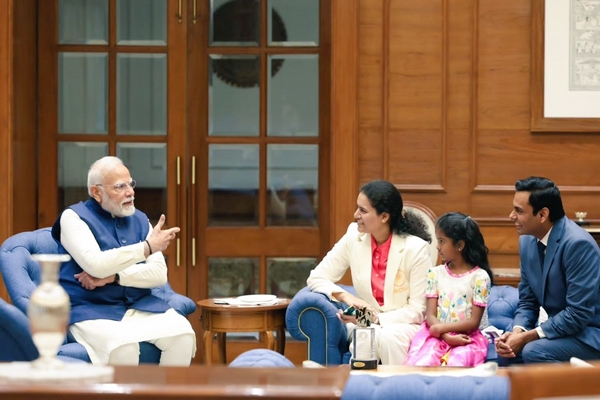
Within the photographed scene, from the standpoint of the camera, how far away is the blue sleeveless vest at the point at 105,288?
4504 mm

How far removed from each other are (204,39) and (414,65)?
139cm

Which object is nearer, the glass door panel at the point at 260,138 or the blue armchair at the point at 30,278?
the blue armchair at the point at 30,278

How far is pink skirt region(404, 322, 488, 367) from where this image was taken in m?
4.34

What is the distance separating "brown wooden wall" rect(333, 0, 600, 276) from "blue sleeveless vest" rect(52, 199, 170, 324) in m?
1.73

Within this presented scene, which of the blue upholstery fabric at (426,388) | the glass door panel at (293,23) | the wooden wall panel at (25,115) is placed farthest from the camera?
the glass door panel at (293,23)

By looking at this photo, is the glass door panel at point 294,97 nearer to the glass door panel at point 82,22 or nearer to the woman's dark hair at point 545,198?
the glass door panel at point 82,22

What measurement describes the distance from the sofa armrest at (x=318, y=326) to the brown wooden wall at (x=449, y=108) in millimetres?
1490

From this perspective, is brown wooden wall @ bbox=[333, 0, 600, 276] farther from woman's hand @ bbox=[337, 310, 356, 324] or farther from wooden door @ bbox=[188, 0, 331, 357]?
woman's hand @ bbox=[337, 310, 356, 324]

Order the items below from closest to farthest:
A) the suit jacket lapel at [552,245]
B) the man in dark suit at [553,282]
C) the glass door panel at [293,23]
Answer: the man in dark suit at [553,282] → the suit jacket lapel at [552,245] → the glass door panel at [293,23]

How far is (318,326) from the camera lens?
182 inches

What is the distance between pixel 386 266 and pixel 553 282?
0.84 m

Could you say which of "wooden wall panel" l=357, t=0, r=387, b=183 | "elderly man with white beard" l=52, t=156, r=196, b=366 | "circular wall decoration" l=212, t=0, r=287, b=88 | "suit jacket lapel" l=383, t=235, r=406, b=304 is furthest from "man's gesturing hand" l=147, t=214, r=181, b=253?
"circular wall decoration" l=212, t=0, r=287, b=88

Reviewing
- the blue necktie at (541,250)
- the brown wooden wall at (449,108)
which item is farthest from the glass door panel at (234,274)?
the blue necktie at (541,250)

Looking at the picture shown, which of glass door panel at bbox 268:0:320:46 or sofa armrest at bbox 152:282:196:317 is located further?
glass door panel at bbox 268:0:320:46
